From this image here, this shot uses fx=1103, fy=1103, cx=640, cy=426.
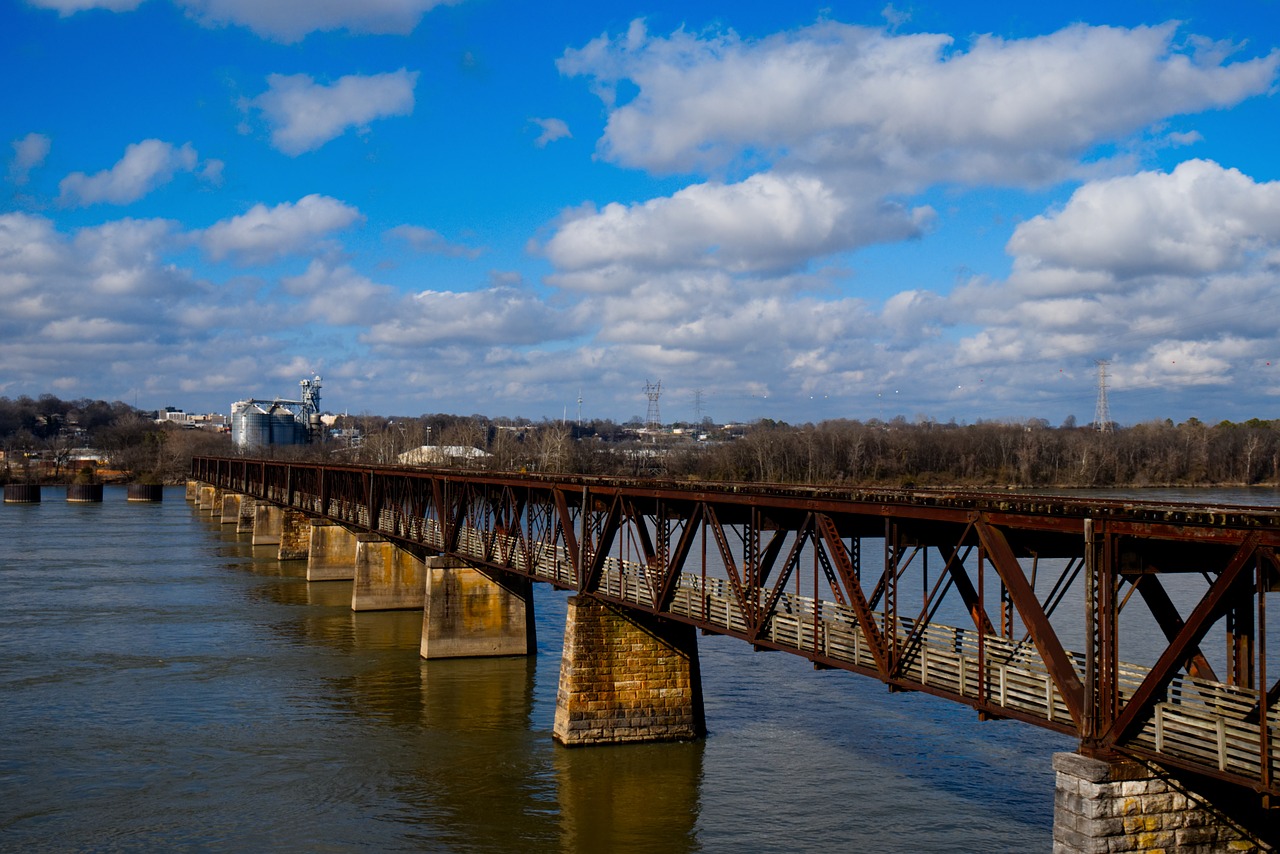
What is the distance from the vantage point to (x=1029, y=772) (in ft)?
98.3

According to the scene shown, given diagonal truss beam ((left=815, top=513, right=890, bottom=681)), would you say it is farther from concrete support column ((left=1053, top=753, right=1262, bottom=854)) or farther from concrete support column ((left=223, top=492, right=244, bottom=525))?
concrete support column ((left=223, top=492, right=244, bottom=525))

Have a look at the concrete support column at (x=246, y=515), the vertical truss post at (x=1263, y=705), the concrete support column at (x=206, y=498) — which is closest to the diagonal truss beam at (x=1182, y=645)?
the vertical truss post at (x=1263, y=705)

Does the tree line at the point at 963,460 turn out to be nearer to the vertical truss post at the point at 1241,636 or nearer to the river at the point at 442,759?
the river at the point at 442,759

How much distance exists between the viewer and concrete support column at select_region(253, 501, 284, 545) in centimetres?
9744

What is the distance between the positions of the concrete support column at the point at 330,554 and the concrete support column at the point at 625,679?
140 ft

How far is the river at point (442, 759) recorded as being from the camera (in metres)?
26.0

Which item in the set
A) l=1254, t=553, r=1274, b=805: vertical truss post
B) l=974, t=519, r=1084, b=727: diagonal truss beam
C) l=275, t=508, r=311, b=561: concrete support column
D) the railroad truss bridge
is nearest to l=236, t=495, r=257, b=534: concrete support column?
l=275, t=508, r=311, b=561: concrete support column

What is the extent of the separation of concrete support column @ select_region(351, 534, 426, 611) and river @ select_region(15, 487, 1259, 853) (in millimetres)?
7140

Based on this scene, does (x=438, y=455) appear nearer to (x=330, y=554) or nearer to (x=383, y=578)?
(x=330, y=554)

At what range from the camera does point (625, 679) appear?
32188mm

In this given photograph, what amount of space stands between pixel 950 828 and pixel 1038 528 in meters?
11.3

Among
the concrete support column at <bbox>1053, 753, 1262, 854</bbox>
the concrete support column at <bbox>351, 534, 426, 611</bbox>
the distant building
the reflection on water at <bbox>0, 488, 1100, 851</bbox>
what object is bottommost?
the reflection on water at <bbox>0, 488, 1100, 851</bbox>

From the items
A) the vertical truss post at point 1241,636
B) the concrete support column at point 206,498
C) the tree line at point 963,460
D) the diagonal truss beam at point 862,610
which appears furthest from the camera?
the tree line at point 963,460

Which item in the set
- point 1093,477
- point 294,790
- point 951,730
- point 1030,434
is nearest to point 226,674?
point 294,790
